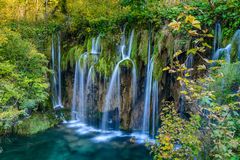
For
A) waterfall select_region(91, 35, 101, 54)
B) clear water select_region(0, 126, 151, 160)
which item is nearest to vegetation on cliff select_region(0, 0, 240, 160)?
waterfall select_region(91, 35, 101, 54)

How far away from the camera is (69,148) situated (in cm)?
849

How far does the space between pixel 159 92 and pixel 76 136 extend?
4.11 m

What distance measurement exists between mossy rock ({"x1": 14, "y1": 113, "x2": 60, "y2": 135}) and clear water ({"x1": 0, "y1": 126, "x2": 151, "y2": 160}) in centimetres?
35

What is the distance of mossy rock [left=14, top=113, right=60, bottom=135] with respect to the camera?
9.47 meters

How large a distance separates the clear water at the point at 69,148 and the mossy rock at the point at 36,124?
Result: 35cm

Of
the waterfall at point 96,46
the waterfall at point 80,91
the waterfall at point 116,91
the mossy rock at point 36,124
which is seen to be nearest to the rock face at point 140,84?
the waterfall at point 116,91

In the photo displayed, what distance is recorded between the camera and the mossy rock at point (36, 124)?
9469 mm

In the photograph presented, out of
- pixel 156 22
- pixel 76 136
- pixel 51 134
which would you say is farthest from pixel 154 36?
pixel 51 134

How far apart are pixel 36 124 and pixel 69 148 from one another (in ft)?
8.09

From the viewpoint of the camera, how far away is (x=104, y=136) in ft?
31.2

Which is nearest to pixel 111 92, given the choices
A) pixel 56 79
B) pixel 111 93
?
pixel 111 93

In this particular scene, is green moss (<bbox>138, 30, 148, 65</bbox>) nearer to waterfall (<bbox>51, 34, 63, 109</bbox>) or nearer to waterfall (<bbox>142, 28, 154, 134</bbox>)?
waterfall (<bbox>142, 28, 154, 134</bbox>)

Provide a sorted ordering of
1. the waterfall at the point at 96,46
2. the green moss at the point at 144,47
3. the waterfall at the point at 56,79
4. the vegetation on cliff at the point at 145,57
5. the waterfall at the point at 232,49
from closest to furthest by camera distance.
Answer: the vegetation on cliff at the point at 145,57, the waterfall at the point at 232,49, the green moss at the point at 144,47, the waterfall at the point at 96,46, the waterfall at the point at 56,79

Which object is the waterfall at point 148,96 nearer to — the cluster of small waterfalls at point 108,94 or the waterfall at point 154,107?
the cluster of small waterfalls at point 108,94
